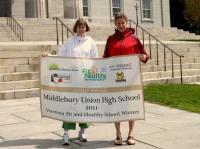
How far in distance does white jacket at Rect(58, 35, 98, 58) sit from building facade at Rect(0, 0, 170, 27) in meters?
23.9

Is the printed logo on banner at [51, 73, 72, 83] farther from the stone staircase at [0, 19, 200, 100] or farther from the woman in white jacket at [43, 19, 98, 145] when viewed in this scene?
the stone staircase at [0, 19, 200, 100]

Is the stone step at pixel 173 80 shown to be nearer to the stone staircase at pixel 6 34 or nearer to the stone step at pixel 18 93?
the stone step at pixel 18 93

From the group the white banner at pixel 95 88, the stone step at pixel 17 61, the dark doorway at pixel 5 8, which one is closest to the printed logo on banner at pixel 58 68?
the white banner at pixel 95 88

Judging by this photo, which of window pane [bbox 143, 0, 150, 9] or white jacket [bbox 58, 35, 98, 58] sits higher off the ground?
window pane [bbox 143, 0, 150, 9]

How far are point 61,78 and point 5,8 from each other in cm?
2739

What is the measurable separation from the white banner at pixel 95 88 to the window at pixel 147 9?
113 feet

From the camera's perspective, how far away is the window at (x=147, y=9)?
41.0 metres

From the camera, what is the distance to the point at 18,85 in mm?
13297

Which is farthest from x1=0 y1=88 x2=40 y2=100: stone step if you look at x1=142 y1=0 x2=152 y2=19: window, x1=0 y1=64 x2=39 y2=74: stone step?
x1=142 y1=0 x2=152 y2=19: window

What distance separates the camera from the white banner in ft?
23.4

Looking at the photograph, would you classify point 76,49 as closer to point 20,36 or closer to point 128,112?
point 128,112

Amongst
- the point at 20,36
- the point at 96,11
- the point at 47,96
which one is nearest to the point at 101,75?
the point at 47,96

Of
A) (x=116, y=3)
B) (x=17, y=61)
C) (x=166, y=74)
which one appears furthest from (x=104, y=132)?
(x=116, y=3)

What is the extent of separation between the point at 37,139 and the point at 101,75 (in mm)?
1610
